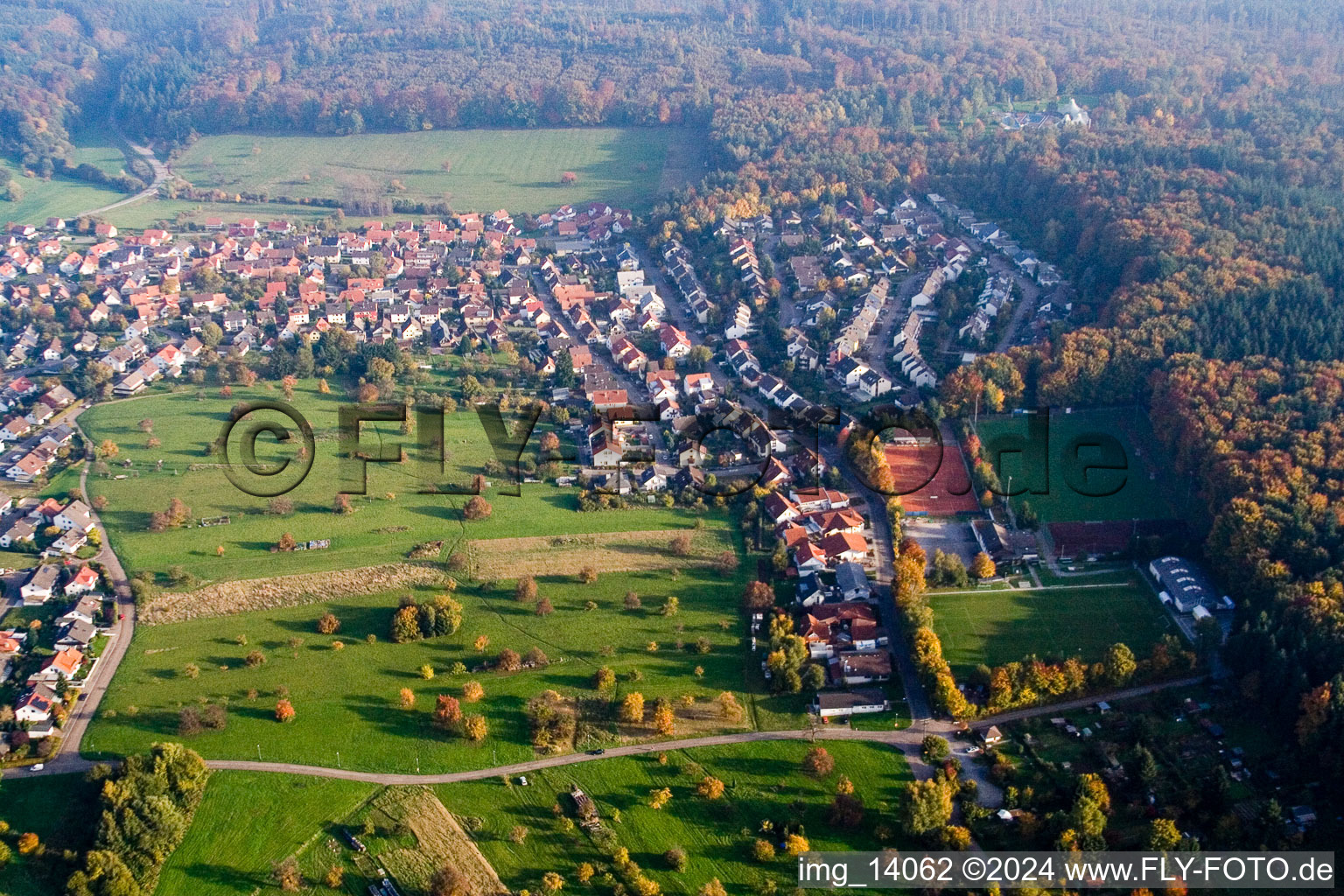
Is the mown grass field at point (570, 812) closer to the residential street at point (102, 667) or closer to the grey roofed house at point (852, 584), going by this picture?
the residential street at point (102, 667)

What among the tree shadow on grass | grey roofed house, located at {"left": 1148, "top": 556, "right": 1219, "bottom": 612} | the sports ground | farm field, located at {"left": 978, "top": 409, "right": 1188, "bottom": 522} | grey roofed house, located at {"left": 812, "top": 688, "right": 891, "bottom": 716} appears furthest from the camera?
the sports ground

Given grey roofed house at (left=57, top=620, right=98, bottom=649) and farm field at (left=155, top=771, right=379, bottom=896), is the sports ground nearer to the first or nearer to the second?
farm field at (left=155, top=771, right=379, bottom=896)

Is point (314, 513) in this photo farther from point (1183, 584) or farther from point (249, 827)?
point (1183, 584)

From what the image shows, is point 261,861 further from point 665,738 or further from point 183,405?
point 183,405

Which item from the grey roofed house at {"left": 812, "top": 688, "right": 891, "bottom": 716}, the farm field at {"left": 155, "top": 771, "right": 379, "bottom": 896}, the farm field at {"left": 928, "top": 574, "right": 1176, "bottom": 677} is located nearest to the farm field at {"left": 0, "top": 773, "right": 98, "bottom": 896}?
the farm field at {"left": 155, "top": 771, "right": 379, "bottom": 896}

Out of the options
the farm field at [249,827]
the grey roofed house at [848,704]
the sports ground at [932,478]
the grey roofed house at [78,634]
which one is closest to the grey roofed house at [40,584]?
the grey roofed house at [78,634]
